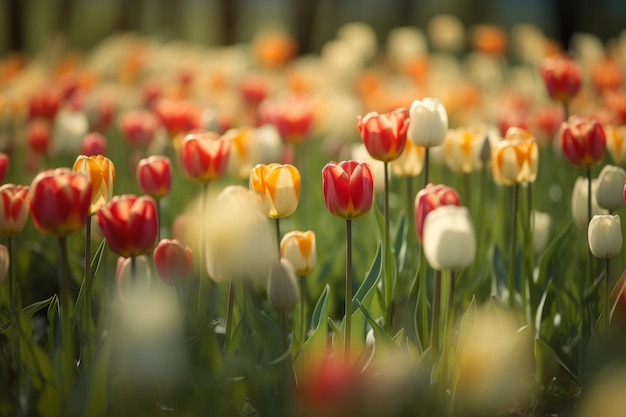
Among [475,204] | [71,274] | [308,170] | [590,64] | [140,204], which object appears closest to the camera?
[140,204]

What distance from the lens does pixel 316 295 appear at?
240 centimetres

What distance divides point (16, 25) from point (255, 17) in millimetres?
3200

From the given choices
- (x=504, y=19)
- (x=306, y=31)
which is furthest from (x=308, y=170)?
(x=504, y=19)

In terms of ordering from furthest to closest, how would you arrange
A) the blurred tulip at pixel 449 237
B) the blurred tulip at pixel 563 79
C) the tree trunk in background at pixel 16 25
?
1. the tree trunk in background at pixel 16 25
2. the blurred tulip at pixel 563 79
3. the blurred tulip at pixel 449 237

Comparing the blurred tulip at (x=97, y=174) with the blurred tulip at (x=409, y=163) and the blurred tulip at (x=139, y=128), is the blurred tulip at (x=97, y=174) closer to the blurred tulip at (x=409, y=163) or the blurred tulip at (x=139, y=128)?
the blurred tulip at (x=409, y=163)

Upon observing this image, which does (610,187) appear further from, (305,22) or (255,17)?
(255,17)

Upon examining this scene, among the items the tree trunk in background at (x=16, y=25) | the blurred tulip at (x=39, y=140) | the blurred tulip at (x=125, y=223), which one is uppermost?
the tree trunk in background at (x=16, y=25)

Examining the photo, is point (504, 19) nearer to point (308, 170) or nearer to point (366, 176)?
point (308, 170)

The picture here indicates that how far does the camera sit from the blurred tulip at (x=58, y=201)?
1504mm

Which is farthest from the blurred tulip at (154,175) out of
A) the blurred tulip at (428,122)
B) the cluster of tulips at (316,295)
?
the blurred tulip at (428,122)

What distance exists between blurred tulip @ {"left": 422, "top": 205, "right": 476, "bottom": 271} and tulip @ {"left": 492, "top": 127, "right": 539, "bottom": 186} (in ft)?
2.14

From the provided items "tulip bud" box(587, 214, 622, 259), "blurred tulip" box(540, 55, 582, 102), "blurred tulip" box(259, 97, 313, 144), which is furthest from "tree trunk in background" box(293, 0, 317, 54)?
"tulip bud" box(587, 214, 622, 259)

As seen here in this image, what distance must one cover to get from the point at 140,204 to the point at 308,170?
2.33 m

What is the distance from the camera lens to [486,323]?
1.76 meters
